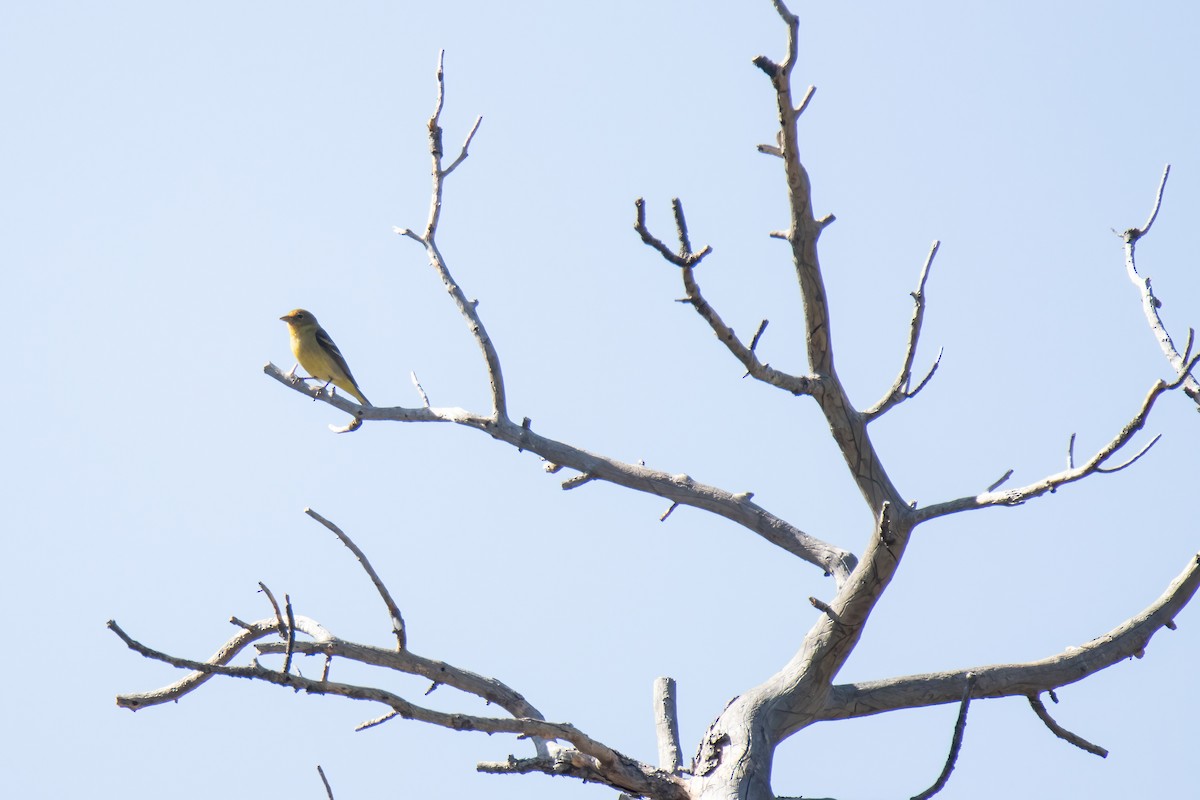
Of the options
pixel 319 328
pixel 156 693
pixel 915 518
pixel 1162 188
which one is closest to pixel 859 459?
pixel 915 518

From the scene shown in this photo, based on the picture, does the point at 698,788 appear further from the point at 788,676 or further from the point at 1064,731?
the point at 1064,731

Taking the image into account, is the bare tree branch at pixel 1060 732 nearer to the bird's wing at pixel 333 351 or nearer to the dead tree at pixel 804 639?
the dead tree at pixel 804 639

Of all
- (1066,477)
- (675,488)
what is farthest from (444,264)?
(1066,477)

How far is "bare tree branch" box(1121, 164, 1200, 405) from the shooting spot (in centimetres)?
521

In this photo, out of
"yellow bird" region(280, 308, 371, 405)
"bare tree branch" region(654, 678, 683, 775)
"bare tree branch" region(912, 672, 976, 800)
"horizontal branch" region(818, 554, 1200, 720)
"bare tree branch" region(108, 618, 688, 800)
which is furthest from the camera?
"yellow bird" region(280, 308, 371, 405)

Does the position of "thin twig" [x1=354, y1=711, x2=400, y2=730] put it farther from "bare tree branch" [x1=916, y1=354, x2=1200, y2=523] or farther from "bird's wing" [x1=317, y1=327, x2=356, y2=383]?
"bird's wing" [x1=317, y1=327, x2=356, y2=383]

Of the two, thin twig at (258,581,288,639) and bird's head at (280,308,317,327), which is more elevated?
bird's head at (280,308,317,327)

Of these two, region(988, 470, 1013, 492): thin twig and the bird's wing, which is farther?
the bird's wing

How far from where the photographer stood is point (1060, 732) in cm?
525

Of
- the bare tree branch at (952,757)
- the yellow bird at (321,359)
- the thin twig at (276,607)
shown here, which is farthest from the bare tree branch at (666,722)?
the yellow bird at (321,359)

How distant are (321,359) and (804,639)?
7.98 metres

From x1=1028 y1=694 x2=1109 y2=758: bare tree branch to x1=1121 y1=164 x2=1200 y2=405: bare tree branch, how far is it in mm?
1474

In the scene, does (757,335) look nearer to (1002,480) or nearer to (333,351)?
(1002,480)

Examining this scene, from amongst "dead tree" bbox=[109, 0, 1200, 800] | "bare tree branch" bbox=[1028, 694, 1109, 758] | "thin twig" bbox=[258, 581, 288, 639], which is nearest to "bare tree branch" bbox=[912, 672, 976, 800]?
"dead tree" bbox=[109, 0, 1200, 800]
